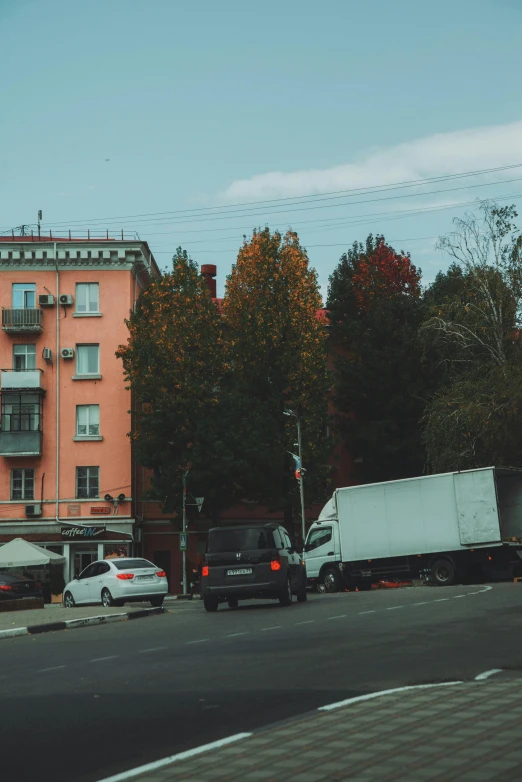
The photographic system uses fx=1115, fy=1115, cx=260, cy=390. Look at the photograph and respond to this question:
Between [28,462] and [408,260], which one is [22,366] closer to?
[28,462]

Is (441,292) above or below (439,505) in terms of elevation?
above

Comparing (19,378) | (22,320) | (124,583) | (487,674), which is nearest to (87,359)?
(19,378)

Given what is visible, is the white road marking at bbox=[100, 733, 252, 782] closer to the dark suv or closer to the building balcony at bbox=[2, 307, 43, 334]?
the dark suv

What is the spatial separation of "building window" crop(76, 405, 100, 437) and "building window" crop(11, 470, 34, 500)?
3278 millimetres

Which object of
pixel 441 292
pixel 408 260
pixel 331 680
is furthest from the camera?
pixel 408 260

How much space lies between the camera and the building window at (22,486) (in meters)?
55.2

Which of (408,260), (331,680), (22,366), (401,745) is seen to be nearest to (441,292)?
(408,260)

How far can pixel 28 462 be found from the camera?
55.5 meters

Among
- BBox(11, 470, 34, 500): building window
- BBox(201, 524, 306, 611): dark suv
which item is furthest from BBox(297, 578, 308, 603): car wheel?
BBox(11, 470, 34, 500): building window

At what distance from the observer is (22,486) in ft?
181

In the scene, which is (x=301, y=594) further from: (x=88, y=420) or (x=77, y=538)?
(x=88, y=420)

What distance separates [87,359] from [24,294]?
15.1 ft

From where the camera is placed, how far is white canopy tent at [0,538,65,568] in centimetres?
4231

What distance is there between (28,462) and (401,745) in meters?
50.2
